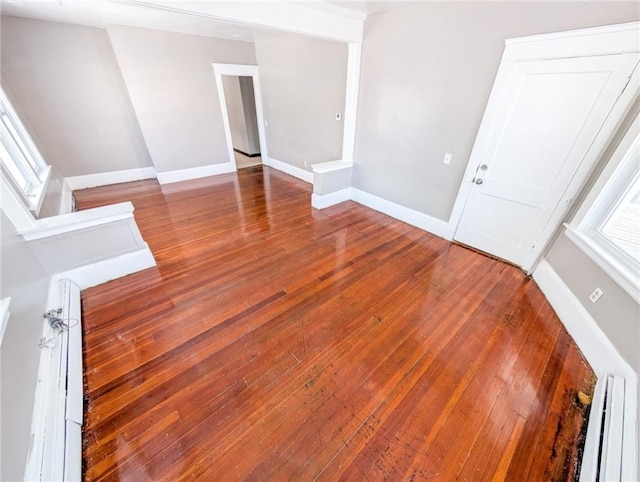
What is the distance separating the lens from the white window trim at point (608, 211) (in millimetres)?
1645

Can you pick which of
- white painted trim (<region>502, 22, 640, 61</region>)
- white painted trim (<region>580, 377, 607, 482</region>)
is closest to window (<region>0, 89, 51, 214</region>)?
white painted trim (<region>580, 377, 607, 482</region>)

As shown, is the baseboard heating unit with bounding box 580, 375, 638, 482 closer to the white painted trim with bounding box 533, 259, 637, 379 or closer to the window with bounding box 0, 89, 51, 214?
the white painted trim with bounding box 533, 259, 637, 379

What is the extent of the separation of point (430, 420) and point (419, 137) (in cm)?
296

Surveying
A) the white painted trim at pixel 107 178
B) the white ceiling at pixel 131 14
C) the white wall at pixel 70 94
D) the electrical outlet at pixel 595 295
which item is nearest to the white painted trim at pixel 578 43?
the white ceiling at pixel 131 14

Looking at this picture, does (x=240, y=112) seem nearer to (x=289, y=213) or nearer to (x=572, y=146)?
(x=289, y=213)

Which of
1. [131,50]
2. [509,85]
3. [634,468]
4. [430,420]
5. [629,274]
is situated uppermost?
[131,50]

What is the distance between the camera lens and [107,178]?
462 centimetres

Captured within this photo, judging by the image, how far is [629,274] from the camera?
5.27 ft

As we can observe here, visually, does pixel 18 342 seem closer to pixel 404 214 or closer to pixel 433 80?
pixel 404 214

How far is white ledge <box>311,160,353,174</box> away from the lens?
372 centimetres

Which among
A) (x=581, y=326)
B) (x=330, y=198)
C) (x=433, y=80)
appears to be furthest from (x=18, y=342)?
(x=433, y=80)

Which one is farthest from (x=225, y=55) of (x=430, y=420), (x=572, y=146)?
(x=430, y=420)

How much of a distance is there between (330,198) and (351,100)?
147cm

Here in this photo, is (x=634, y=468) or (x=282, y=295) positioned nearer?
(x=634, y=468)
